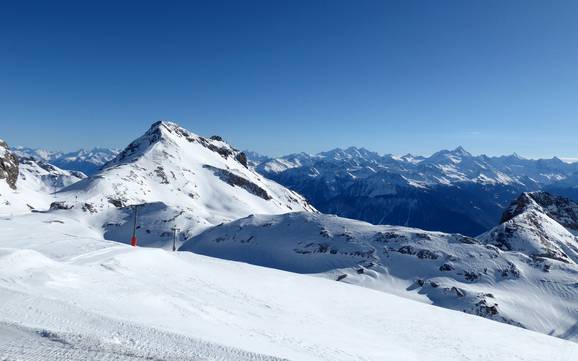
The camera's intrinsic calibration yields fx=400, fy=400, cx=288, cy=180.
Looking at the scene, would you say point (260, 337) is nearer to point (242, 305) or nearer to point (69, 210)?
point (242, 305)

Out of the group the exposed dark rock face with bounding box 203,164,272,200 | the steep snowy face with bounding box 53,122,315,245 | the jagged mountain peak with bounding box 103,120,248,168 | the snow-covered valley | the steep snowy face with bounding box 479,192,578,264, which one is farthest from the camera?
the jagged mountain peak with bounding box 103,120,248,168

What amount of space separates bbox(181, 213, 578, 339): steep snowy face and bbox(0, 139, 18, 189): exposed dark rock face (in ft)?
190

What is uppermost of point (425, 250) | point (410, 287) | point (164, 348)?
point (164, 348)

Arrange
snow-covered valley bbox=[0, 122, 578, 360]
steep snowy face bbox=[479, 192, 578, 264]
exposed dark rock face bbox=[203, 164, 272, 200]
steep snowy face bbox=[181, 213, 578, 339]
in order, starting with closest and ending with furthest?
1. snow-covered valley bbox=[0, 122, 578, 360]
2. steep snowy face bbox=[181, 213, 578, 339]
3. steep snowy face bbox=[479, 192, 578, 264]
4. exposed dark rock face bbox=[203, 164, 272, 200]

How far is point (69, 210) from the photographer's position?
292 feet

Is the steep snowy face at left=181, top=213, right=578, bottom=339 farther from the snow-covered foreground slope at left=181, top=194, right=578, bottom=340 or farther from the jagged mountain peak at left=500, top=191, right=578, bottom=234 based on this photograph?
the jagged mountain peak at left=500, top=191, right=578, bottom=234

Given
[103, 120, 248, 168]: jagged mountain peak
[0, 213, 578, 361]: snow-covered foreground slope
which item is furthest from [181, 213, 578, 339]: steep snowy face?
[103, 120, 248, 168]: jagged mountain peak

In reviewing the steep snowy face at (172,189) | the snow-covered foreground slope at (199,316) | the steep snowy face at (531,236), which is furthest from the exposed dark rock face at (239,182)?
the snow-covered foreground slope at (199,316)

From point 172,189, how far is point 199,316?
120017 mm

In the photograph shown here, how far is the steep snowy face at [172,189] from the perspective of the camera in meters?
87.9

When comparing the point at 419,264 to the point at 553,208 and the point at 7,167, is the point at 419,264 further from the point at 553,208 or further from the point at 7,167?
the point at 7,167

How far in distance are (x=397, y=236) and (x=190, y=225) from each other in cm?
4212

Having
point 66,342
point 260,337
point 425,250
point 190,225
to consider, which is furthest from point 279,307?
point 190,225

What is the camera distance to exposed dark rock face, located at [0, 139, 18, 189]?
3912 inches
